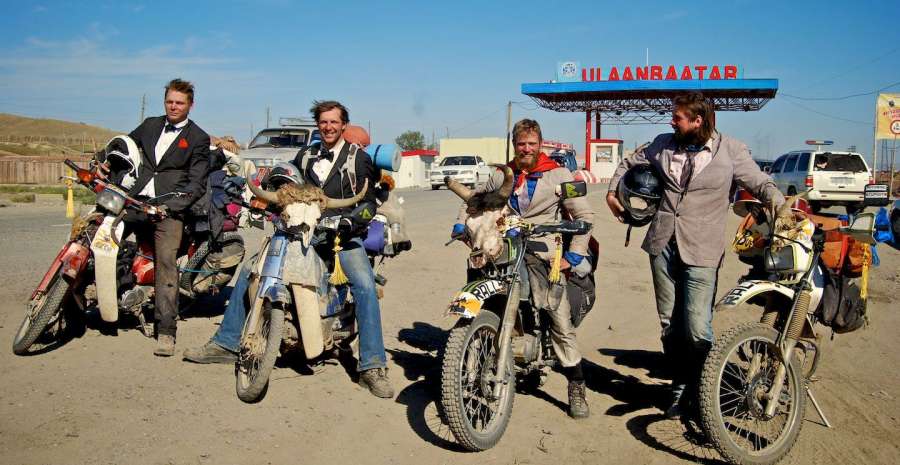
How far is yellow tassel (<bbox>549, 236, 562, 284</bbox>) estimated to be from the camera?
4.82 meters

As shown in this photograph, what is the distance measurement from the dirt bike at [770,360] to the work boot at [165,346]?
152 inches

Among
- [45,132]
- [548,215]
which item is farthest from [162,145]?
[45,132]

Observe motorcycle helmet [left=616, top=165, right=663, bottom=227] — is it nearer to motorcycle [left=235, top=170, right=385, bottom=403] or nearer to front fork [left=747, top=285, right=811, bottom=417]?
front fork [left=747, top=285, right=811, bottom=417]

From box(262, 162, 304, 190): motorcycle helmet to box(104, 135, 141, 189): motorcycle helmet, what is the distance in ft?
4.71

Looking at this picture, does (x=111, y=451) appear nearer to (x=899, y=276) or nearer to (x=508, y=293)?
(x=508, y=293)

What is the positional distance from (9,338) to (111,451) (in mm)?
2634

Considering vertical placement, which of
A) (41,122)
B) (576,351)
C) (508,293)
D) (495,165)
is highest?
(41,122)

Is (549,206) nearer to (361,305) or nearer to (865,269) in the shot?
(361,305)

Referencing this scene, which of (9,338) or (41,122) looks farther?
(41,122)

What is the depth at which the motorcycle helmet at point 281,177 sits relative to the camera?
16.6 feet

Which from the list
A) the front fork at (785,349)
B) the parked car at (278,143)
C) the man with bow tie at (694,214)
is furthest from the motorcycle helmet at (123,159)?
the parked car at (278,143)

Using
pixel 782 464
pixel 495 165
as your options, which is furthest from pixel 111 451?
pixel 782 464

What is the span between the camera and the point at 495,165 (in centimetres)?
471

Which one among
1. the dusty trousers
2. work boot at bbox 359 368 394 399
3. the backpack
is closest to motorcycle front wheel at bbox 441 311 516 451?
the dusty trousers
